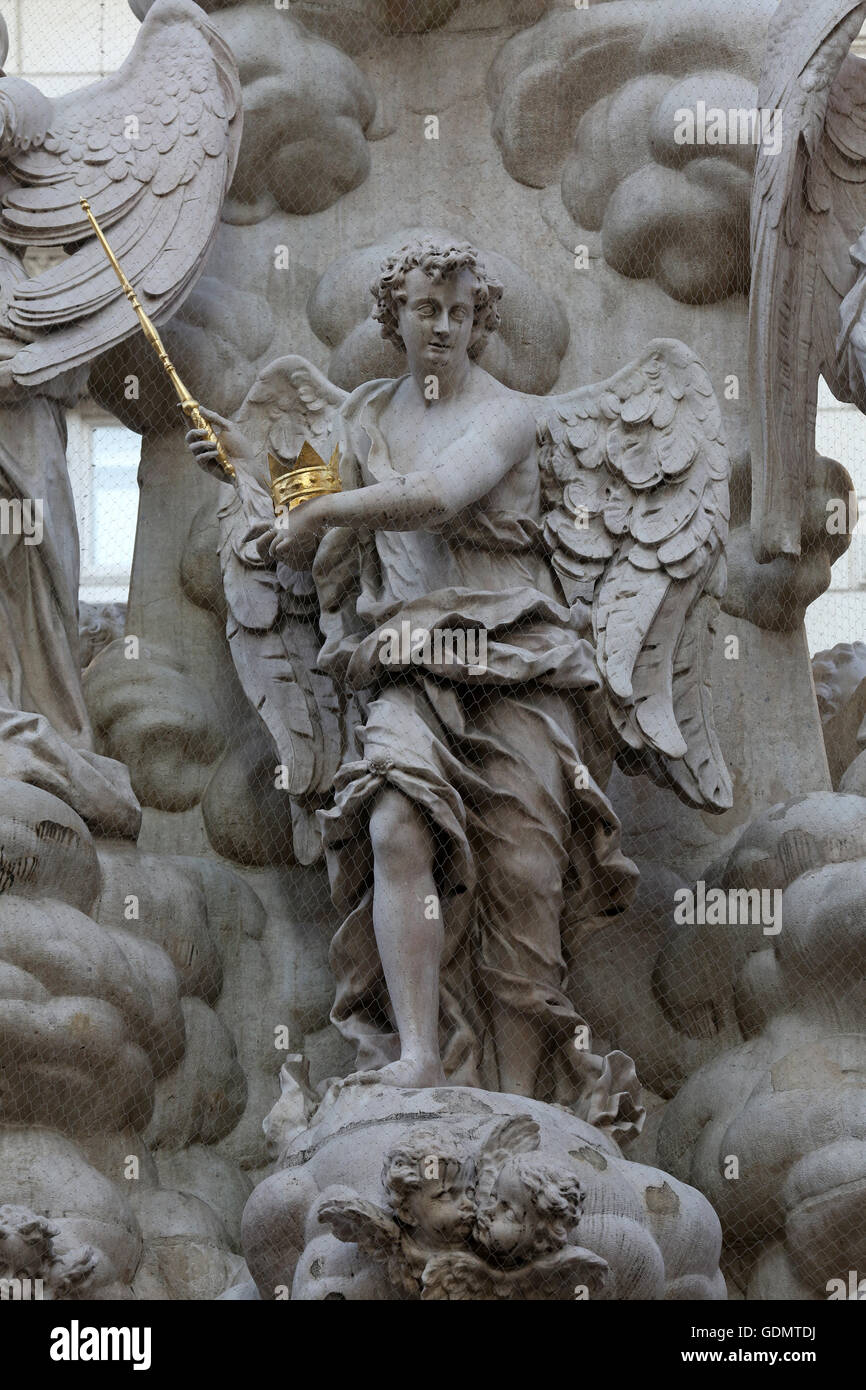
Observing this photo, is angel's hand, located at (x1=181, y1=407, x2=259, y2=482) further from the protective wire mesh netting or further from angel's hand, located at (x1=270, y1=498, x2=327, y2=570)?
angel's hand, located at (x1=270, y1=498, x2=327, y2=570)

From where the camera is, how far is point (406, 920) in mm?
8062

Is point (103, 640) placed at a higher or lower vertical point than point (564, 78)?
lower

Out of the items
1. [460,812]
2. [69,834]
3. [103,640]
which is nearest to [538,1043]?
[460,812]

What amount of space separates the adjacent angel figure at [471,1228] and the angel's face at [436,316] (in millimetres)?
1740

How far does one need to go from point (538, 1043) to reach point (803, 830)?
71 centimetres

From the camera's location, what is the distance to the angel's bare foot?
7910mm

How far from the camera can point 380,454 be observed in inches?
334

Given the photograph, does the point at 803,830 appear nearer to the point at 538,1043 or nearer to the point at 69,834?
the point at 538,1043

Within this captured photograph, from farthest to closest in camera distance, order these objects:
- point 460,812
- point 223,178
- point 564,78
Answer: point 564,78
point 223,178
point 460,812

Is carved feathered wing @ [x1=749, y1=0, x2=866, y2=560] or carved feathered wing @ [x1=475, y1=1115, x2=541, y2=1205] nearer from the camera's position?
carved feathered wing @ [x1=475, y1=1115, x2=541, y2=1205]

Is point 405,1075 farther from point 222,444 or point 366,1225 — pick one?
point 222,444

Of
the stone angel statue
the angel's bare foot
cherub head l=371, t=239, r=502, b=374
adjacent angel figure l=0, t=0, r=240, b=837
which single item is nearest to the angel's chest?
the stone angel statue

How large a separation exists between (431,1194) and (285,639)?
5.29ft

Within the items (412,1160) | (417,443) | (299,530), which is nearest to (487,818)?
(299,530)
